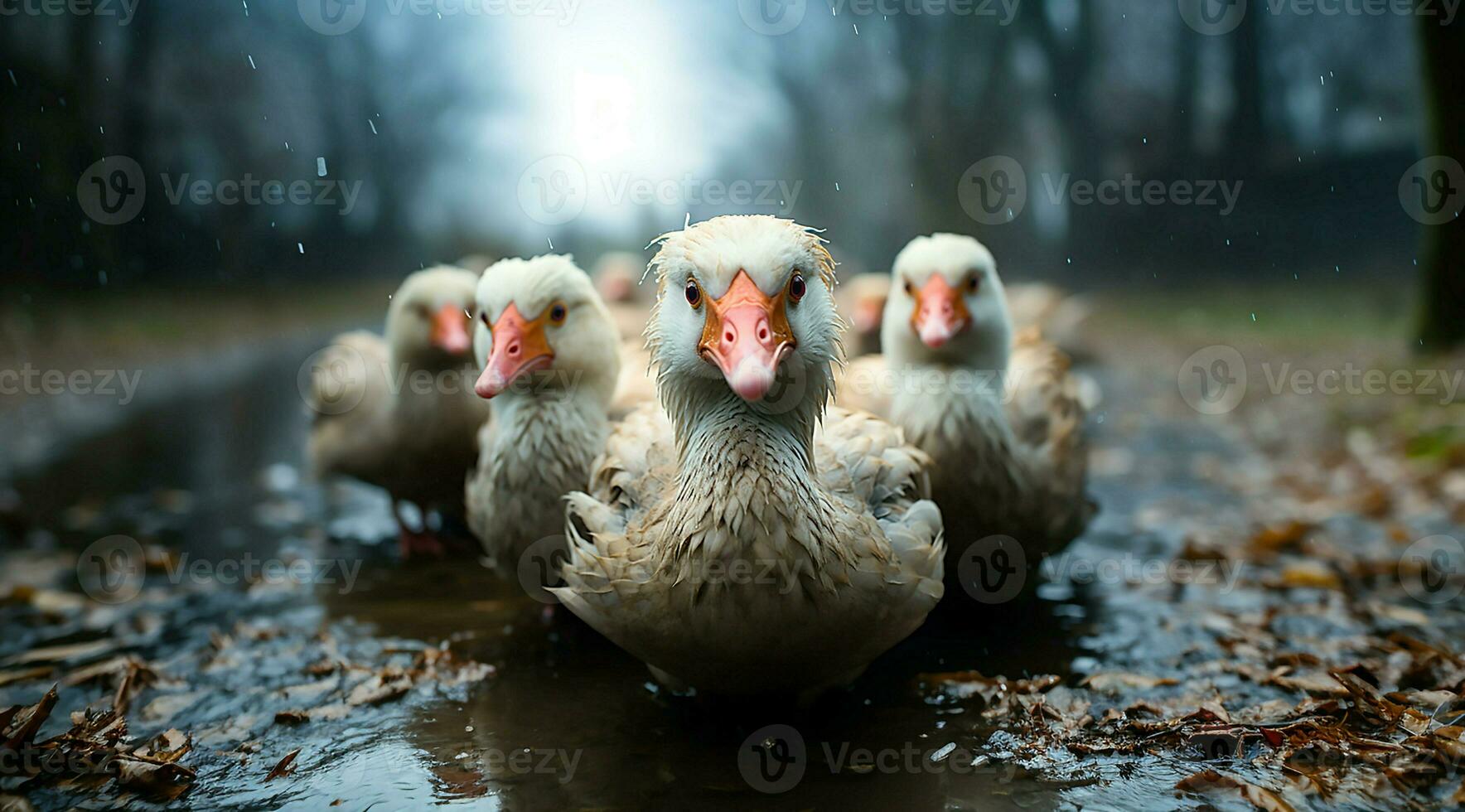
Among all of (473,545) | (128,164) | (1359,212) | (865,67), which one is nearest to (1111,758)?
(473,545)

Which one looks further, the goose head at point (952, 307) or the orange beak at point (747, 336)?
the goose head at point (952, 307)

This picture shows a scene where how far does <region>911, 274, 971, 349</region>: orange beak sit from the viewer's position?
2.90 metres

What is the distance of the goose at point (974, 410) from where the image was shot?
9.64 feet

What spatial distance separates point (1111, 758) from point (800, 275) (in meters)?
1.34

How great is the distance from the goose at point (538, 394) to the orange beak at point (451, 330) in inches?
29.1

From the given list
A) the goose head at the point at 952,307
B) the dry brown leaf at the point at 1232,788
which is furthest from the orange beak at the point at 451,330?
the dry brown leaf at the point at 1232,788

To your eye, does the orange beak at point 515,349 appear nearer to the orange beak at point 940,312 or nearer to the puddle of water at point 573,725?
the puddle of water at point 573,725

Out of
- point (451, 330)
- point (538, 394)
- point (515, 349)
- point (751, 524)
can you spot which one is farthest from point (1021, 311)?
point (751, 524)

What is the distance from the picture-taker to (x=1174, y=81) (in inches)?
336

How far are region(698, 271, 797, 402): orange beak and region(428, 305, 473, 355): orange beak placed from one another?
1.94 m

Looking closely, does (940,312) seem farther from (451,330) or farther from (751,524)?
(451,330)

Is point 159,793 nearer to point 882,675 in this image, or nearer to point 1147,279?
point 882,675

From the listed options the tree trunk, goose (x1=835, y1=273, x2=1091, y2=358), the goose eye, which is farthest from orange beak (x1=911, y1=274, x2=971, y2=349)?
the tree trunk

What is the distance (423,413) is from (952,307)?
222 centimetres
